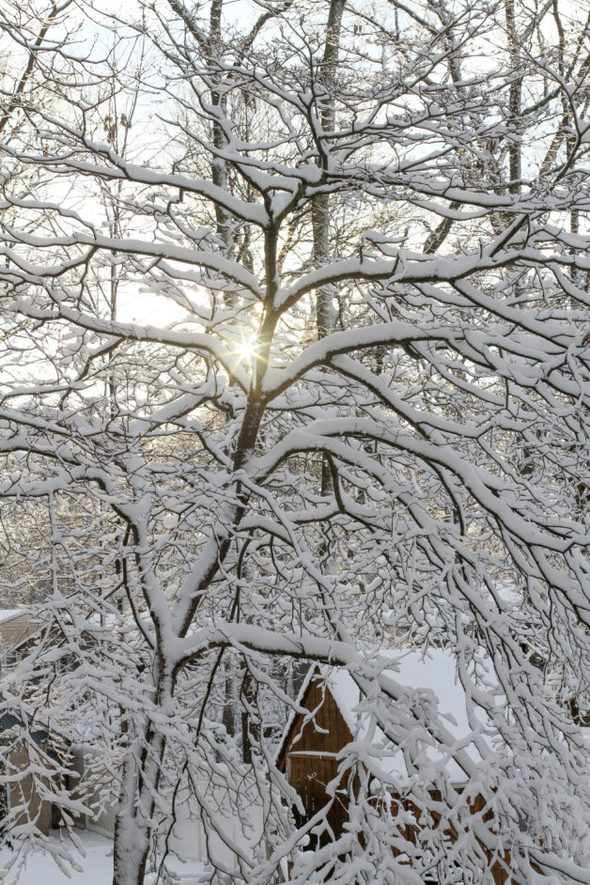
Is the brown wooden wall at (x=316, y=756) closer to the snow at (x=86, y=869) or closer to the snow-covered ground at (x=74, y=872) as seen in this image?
the snow at (x=86, y=869)

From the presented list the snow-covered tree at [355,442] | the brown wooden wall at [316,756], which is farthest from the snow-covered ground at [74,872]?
the snow-covered tree at [355,442]

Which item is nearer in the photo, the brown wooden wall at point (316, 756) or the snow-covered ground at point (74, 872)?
the brown wooden wall at point (316, 756)

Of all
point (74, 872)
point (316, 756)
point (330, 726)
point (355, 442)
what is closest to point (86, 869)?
point (74, 872)

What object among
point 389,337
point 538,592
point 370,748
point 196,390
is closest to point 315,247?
point 196,390

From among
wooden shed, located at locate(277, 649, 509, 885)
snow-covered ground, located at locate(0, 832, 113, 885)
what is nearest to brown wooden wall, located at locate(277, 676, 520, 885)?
wooden shed, located at locate(277, 649, 509, 885)

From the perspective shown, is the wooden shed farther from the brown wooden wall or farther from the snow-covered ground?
the snow-covered ground

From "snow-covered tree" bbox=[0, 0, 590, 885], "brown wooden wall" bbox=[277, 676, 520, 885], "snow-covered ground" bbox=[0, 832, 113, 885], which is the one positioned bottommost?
"snow-covered ground" bbox=[0, 832, 113, 885]

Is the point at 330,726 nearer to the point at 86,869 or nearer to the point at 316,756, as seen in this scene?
the point at 316,756

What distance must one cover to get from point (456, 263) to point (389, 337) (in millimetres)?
669

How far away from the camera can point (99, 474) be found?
5.95 meters

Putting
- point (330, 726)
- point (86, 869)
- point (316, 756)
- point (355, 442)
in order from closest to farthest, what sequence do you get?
point (355, 442) < point (330, 726) < point (316, 756) < point (86, 869)

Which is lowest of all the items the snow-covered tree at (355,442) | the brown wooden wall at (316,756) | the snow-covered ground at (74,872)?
the snow-covered ground at (74,872)

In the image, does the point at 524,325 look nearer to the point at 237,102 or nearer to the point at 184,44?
the point at 184,44

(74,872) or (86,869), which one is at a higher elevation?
(86,869)
